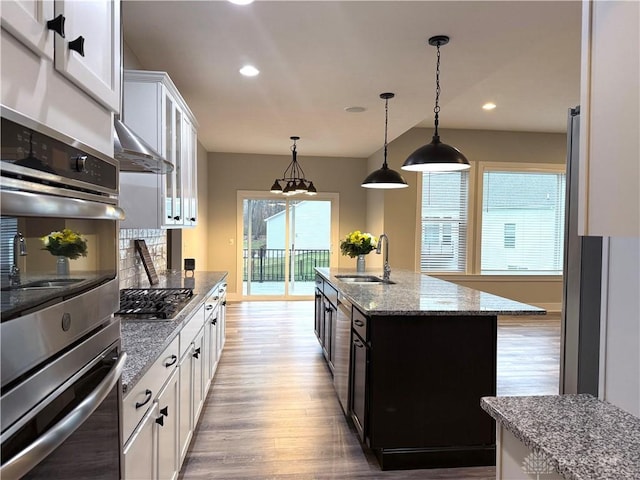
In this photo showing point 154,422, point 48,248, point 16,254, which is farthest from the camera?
point 154,422

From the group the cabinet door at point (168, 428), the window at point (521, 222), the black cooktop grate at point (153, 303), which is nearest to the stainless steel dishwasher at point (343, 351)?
the black cooktop grate at point (153, 303)

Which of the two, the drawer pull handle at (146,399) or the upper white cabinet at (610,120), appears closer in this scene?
Result: the upper white cabinet at (610,120)

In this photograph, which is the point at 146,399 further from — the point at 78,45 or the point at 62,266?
the point at 78,45

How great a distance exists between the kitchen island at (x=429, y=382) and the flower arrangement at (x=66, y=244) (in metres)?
1.70

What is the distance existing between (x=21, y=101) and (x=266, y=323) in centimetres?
551

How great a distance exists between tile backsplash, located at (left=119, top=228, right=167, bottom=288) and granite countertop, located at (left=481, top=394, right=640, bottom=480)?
242cm

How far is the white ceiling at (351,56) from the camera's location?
249 cm

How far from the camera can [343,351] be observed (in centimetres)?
302

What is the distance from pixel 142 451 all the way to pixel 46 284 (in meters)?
0.98

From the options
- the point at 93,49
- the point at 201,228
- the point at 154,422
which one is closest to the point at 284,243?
the point at 201,228

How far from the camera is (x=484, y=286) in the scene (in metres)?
6.77

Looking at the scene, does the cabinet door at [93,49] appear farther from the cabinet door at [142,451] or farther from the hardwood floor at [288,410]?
the hardwood floor at [288,410]

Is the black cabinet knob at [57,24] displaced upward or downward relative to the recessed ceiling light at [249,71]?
downward

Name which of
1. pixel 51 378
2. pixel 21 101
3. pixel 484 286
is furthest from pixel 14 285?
pixel 484 286
